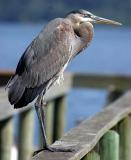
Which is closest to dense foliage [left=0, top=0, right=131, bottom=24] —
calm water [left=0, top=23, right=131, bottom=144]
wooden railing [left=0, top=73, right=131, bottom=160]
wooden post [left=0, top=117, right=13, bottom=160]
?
calm water [left=0, top=23, right=131, bottom=144]

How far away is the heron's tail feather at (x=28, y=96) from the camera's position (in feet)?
13.2

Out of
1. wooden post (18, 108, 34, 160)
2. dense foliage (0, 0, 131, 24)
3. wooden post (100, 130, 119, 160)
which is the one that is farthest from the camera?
dense foliage (0, 0, 131, 24)

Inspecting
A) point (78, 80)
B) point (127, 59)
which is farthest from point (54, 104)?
point (127, 59)

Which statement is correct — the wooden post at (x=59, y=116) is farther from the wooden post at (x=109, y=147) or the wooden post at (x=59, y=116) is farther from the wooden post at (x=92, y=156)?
the wooden post at (x=92, y=156)

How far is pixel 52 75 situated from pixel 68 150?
0.96 m

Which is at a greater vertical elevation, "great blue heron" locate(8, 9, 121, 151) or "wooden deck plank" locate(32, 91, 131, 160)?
"great blue heron" locate(8, 9, 121, 151)

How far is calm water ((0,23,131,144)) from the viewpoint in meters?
22.3

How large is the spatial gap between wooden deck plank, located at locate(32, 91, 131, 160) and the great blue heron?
0.59 feet

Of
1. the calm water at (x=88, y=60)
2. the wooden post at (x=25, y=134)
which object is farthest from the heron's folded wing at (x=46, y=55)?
the calm water at (x=88, y=60)

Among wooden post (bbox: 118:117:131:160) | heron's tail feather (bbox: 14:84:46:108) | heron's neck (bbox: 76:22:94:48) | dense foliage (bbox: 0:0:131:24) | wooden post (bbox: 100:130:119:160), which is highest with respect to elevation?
heron's neck (bbox: 76:22:94:48)

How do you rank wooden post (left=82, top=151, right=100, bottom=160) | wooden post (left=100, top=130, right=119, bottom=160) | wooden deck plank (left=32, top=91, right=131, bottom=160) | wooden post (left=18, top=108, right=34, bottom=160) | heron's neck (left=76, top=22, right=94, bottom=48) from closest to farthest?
wooden deck plank (left=32, top=91, right=131, bottom=160) → wooden post (left=82, top=151, right=100, bottom=160) → wooden post (left=100, top=130, right=119, bottom=160) → heron's neck (left=76, top=22, right=94, bottom=48) → wooden post (left=18, top=108, right=34, bottom=160)

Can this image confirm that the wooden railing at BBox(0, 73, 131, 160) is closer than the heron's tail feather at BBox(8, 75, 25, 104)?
Yes

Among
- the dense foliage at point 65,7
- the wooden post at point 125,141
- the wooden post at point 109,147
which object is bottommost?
the dense foliage at point 65,7

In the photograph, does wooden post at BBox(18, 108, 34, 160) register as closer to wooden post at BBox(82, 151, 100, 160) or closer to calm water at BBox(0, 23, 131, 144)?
calm water at BBox(0, 23, 131, 144)
